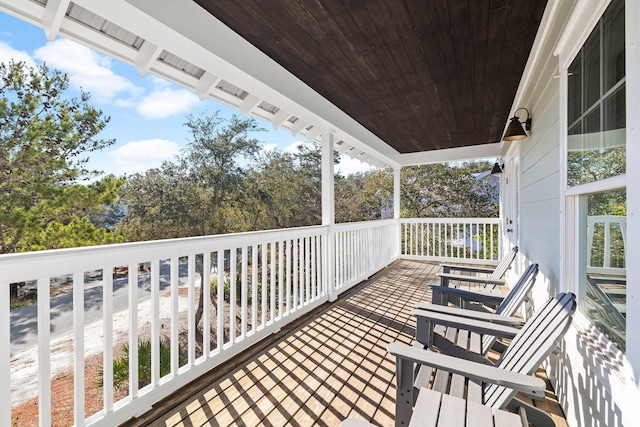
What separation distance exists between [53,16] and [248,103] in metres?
1.69

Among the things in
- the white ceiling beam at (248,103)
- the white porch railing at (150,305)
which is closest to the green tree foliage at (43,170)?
the white porch railing at (150,305)

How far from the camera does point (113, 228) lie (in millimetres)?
6246

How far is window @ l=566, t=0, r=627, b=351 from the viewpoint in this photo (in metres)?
1.15

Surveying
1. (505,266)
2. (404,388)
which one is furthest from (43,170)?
(505,266)

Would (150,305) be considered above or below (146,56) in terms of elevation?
below

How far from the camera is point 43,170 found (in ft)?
14.7

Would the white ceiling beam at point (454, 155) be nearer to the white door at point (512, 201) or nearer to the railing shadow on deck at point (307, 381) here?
the white door at point (512, 201)

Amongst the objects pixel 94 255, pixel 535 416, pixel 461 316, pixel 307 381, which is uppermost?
pixel 94 255

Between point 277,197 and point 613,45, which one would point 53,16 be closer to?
point 613,45

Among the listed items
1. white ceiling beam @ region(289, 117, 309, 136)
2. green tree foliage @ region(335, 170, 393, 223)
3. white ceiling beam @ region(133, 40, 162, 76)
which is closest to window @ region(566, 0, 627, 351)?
white ceiling beam @ region(133, 40, 162, 76)

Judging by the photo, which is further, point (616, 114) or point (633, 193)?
point (616, 114)

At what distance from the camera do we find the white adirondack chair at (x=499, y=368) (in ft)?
4.11

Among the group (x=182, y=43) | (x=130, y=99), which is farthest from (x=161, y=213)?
(x=182, y=43)

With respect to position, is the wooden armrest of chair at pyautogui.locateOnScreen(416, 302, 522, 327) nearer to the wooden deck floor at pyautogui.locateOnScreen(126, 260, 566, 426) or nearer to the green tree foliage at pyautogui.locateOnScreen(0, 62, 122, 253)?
the wooden deck floor at pyautogui.locateOnScreen(126, 260, 566, 426)
